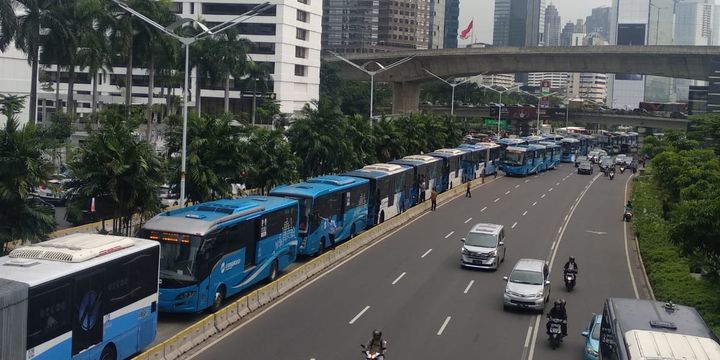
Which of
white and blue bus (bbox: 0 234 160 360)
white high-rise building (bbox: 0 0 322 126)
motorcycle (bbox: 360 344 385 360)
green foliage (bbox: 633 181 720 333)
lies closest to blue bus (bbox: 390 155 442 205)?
green foliage (bbox: 633 181 720 333)

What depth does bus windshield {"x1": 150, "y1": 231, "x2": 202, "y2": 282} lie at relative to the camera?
22266 millimetres

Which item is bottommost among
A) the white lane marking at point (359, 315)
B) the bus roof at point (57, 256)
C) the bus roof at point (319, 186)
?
the white lane marking at point (359, 315)

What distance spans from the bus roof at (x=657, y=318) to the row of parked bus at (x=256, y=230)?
36.5ft

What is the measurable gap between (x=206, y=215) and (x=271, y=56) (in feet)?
232

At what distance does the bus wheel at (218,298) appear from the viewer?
23.7m

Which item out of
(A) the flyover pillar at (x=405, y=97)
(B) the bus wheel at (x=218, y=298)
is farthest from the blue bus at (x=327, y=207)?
(A) the flyover pillar at (x=405, y=97)

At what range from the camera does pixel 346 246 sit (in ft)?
114

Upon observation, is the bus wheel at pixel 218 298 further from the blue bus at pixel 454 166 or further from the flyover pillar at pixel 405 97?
the flyover pillar at pixel 405 97

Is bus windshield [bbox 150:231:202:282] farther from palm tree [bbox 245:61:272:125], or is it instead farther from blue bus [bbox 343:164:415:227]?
palm tree [bbox 245:61:272:125]

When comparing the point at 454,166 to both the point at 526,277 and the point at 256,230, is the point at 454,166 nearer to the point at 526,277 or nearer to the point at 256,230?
the point at 526,277

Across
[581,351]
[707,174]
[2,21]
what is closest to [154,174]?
[581,351]

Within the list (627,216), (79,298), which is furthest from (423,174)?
(79,298)

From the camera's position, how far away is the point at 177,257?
73.0 ft

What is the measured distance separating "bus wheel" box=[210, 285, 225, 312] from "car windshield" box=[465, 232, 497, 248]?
11.7m
